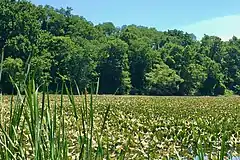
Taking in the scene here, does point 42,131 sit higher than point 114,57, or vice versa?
point 114,57

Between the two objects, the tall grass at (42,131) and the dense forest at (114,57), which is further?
the dense forest at (114,57)

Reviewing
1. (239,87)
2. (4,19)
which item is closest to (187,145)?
(4,19)

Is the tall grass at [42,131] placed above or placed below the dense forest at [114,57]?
below

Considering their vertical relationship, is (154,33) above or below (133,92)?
above

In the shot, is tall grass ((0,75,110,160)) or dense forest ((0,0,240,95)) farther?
dense forest ((0,0,240,95))

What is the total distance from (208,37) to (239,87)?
42.9 feet

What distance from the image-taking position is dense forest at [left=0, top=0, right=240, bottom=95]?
43438mm

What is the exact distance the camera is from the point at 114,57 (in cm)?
5050

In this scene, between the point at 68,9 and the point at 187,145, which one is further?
the point at 68,9

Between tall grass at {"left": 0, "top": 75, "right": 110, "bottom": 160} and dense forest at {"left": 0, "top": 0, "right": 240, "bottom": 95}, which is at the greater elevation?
dense forest at {"left": 0, "top": 0, "right": 240, "bottom": 95}

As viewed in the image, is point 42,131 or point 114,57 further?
point 114,57

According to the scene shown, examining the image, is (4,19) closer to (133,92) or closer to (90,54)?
(90,54)

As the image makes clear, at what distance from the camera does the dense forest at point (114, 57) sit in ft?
143

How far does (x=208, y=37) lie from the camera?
69875 millimetres
